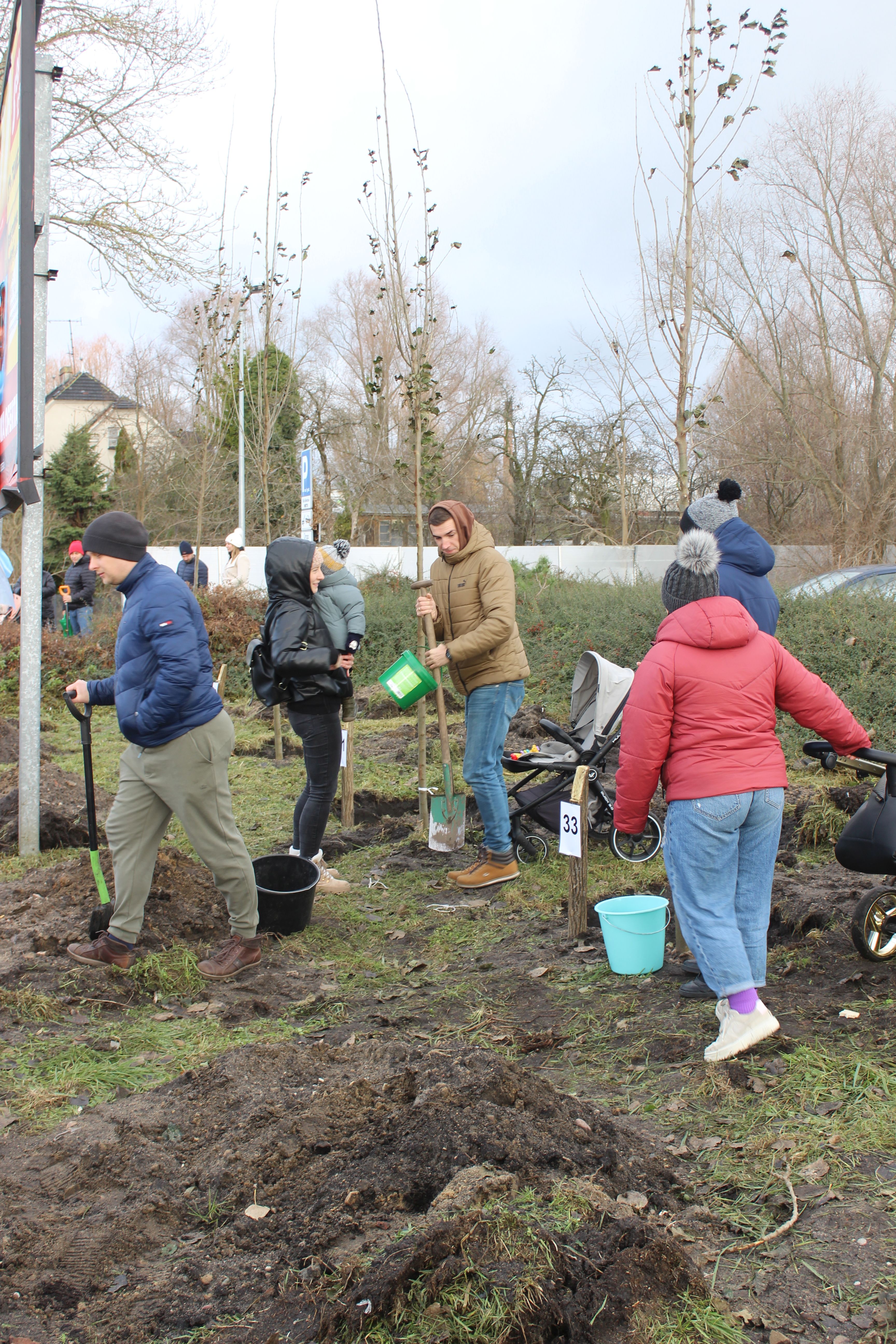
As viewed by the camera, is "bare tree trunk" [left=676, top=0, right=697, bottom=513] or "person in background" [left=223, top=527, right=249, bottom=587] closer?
"bare tree trunk" [left=676, top=0, right=697, bottom=513]

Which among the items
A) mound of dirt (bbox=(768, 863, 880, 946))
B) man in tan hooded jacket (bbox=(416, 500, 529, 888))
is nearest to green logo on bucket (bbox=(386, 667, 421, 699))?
man in tan hooded jacket (bbox=(416, 500, 529, 888))

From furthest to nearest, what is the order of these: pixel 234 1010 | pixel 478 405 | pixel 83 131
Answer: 1. pixel 478 405
2. pixel 83 131
3. pixel 234 1010

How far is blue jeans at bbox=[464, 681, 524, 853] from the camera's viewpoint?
5.78 meters

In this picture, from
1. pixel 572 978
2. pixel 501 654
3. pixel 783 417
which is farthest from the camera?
pixel 783 417

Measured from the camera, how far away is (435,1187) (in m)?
2.51

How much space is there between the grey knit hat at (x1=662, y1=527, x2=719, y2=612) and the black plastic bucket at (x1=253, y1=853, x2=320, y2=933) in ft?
8.61

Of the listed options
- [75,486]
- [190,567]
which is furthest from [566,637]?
[75,486]

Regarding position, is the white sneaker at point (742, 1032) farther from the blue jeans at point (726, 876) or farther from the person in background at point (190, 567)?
the person in background at point (190, 567)

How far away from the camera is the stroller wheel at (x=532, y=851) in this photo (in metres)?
6.50

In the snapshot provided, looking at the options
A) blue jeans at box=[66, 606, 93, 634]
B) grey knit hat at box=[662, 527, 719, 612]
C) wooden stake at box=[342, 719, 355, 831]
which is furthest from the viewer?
blue jeans at box=[66, 606, 93, 634]

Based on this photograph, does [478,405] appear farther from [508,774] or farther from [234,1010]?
[234,1010]

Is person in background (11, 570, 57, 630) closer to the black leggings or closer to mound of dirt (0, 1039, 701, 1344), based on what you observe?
the black leggings

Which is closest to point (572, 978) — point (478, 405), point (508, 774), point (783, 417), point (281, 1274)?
point (281, 1274)

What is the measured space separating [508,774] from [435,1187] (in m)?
6.53
